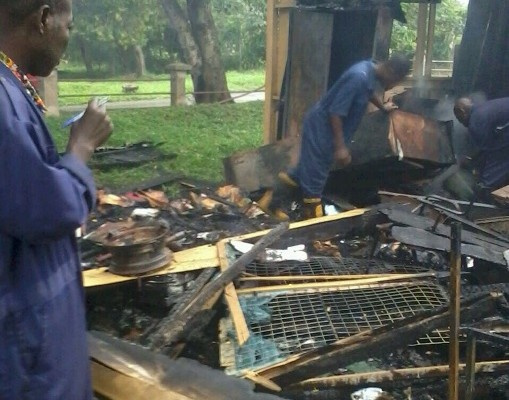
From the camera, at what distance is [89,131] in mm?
1924

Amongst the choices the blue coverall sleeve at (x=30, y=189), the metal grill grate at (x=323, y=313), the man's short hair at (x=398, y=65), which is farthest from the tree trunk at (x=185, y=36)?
the blue coverall sleeve at (x=30, y=189)

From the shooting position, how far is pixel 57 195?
162 cm

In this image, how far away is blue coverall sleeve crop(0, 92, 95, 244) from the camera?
1.58 metres

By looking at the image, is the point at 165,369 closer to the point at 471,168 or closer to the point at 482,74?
the point at 471,168

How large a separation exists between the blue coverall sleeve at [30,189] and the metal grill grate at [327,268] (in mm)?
3533

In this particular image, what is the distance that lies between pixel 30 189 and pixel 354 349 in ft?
7.58

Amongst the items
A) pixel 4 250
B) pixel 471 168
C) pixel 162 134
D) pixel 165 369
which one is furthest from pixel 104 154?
pixel 4 250

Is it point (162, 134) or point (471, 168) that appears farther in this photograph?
point (162, 134)

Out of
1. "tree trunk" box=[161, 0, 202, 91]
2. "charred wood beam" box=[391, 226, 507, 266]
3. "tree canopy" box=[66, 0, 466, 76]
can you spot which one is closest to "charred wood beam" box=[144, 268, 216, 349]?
"charred wood beam" box=[391, 226, 507, 266]

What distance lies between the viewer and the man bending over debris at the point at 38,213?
5.23ft

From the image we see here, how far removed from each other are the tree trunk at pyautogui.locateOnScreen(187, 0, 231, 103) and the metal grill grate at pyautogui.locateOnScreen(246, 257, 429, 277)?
11073 millimetres

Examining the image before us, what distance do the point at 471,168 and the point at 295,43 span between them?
2923mm

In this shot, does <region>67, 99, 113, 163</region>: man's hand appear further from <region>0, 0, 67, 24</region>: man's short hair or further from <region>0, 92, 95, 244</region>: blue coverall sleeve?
<region>0, 0, 67, 24</region>: man's short hair

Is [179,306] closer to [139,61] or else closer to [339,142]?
[339,142]
